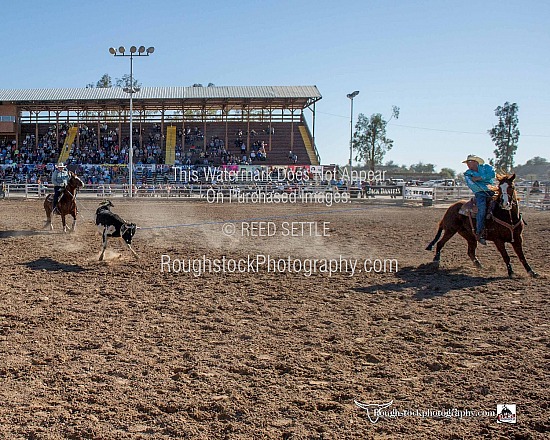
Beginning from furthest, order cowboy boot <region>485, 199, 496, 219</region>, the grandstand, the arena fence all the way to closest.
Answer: the grandstand
the arena fence
cowboy boot <region>485, 199, 496, 219</region>

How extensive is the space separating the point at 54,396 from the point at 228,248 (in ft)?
23.5

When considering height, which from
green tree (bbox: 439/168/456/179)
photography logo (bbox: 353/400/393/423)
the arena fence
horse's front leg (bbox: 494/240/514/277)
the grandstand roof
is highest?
the grandstand roof

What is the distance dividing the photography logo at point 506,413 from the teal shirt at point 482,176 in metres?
5.51

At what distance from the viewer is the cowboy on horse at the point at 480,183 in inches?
330

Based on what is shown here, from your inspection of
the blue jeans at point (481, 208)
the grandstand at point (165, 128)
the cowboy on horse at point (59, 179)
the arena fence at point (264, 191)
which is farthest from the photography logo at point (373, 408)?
the grandstand at point (165, 128)

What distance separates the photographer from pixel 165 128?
4459 centimetres

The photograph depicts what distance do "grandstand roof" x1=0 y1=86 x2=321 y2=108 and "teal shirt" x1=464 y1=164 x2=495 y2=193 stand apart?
3297 centimetres

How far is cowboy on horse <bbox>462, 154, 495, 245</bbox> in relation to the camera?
27.5ft

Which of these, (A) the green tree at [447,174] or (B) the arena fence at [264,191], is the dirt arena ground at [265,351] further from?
(A) the green tree at [447,174]

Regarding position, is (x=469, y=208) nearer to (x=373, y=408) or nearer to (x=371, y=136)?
(x=373, y=408)

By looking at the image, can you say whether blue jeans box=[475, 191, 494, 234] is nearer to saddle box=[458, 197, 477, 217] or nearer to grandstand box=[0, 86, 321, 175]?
Result: saddle box=[458, 197, 477, 217]

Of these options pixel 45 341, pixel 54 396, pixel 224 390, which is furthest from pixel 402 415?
pixel 45 341

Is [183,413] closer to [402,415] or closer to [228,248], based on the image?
[402,415]

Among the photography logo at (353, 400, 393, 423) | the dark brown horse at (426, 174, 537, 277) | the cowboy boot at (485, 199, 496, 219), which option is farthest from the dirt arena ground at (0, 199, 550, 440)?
the cowboy boot at (485, 199, 496, 219)
